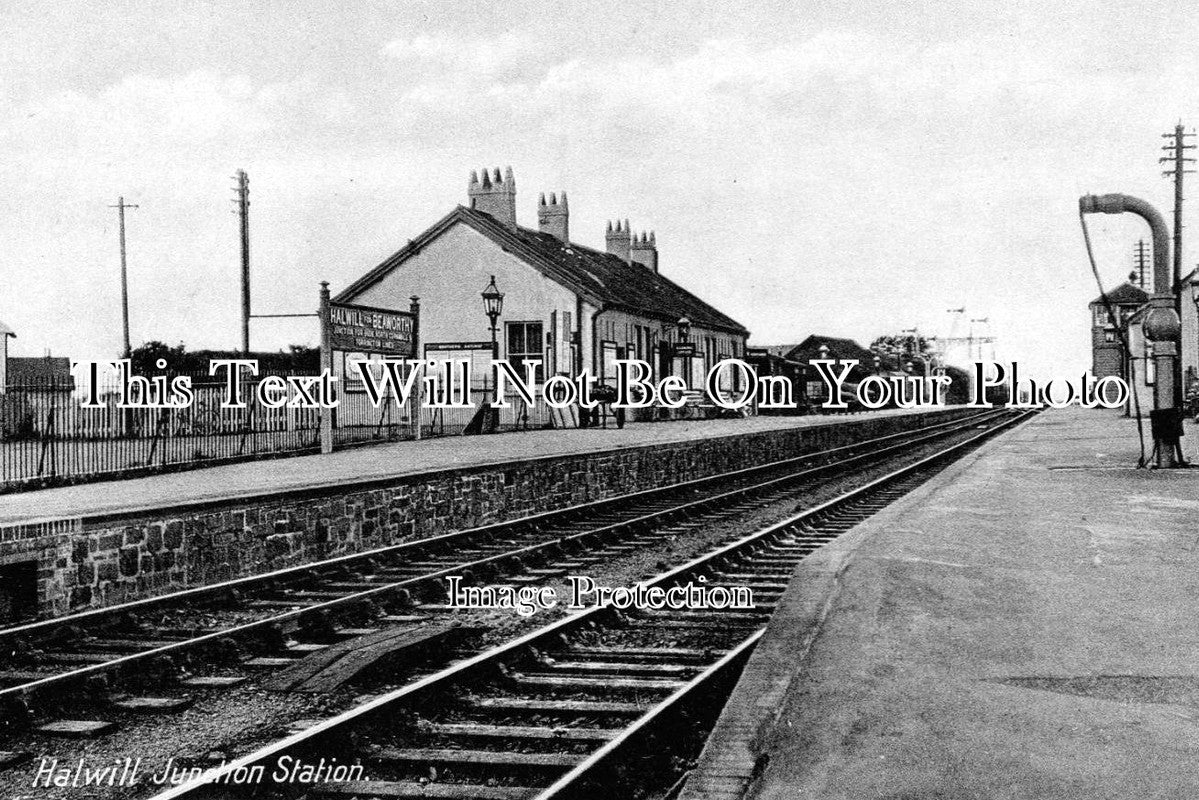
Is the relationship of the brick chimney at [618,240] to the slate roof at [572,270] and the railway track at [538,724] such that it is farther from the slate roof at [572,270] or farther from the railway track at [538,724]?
the railway track at [538,724]

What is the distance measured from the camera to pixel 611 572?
32.7 feet

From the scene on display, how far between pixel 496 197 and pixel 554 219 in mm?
5330

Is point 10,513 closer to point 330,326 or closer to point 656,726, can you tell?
point 656,726

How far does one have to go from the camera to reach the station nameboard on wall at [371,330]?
1867 cm

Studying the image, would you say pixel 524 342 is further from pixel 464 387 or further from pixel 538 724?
pixel 538 724

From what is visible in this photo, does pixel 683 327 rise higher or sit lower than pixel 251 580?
higher

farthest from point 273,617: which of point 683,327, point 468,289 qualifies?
point 683,327

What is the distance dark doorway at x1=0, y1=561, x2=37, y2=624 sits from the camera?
8453 millimetres

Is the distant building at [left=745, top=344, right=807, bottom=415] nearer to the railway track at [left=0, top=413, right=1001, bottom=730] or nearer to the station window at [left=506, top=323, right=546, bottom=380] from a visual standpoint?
the station window at [left=506, top=323, right=546, bottom=380]

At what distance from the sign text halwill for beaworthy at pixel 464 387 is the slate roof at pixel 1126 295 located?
30.7ft

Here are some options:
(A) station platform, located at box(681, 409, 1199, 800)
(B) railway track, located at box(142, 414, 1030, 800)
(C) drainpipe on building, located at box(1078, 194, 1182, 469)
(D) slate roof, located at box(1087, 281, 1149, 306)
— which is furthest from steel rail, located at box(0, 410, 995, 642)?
(D) slate roof, located at box(1087, 281, 1149, 306)

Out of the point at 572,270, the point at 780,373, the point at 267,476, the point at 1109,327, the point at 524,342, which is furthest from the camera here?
the point at 1109,327

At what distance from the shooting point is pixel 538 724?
5285 millimetres

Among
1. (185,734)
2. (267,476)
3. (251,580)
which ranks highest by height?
(267,476)
